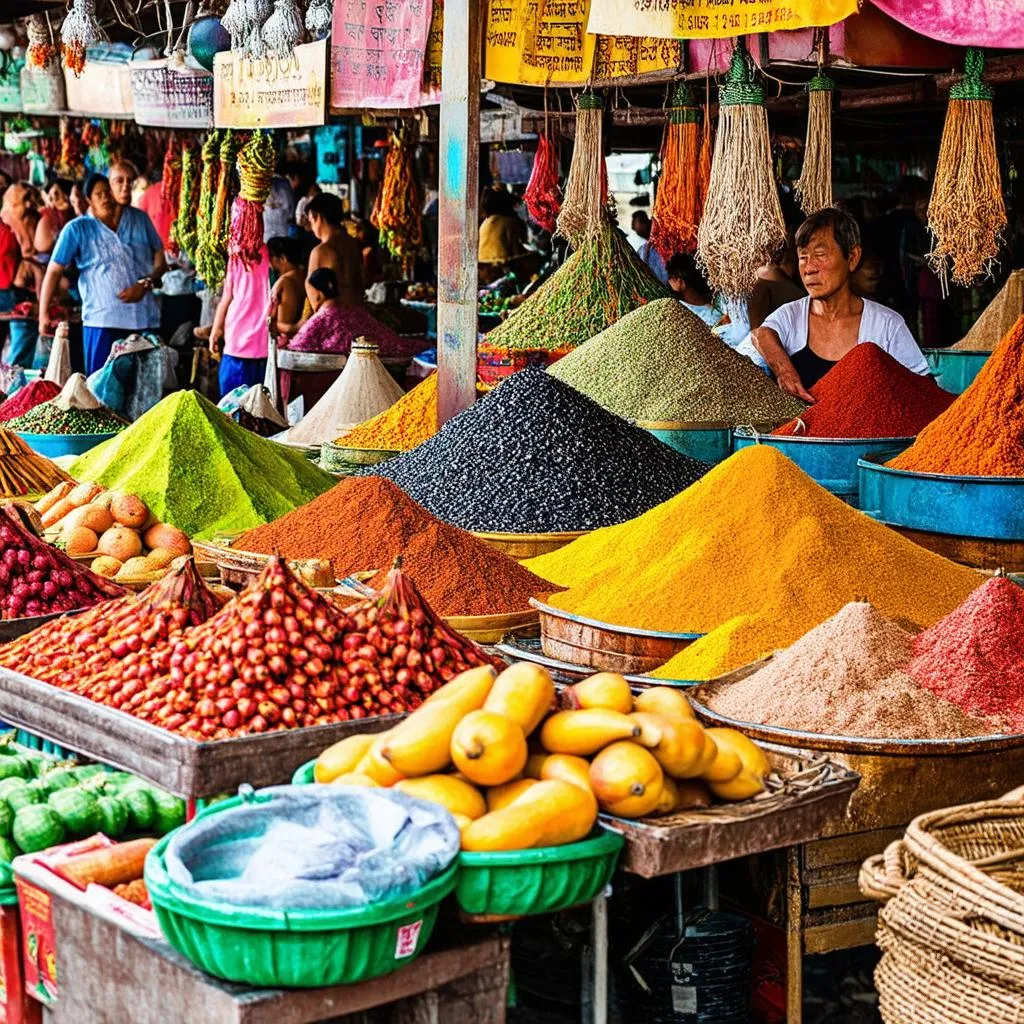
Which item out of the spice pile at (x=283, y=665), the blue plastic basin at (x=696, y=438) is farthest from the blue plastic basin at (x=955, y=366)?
the spice pile at (x=283, y=665)

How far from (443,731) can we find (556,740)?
0.46 ft

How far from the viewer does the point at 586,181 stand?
494 cm

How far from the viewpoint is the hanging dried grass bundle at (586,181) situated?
493 centimetres

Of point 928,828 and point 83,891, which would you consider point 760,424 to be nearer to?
point 928,828

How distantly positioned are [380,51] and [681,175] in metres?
1.14

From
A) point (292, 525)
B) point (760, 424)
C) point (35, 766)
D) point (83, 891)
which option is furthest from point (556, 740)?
point (760, 424)

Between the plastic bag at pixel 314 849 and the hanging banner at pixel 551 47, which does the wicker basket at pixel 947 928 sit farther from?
the hanging banner at pixel 551 47

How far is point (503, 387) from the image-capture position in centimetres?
367

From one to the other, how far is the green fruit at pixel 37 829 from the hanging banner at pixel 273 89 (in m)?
3.59

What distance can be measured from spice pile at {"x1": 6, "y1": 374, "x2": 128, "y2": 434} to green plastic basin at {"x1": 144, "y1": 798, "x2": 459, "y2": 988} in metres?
3.52

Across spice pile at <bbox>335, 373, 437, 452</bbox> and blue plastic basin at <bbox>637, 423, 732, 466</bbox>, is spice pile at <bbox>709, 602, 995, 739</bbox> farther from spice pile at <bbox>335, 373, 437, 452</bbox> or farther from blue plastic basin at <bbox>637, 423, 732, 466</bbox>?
spice pile at <bbox>335, 373, 437, 452</bbox>

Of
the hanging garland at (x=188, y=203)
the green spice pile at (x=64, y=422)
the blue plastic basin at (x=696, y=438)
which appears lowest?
the green spice pile at (x=64, y=422)

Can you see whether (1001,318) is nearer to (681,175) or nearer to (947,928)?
(681,175)

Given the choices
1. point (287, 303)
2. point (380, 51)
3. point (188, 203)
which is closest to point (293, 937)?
point (380, 51)
